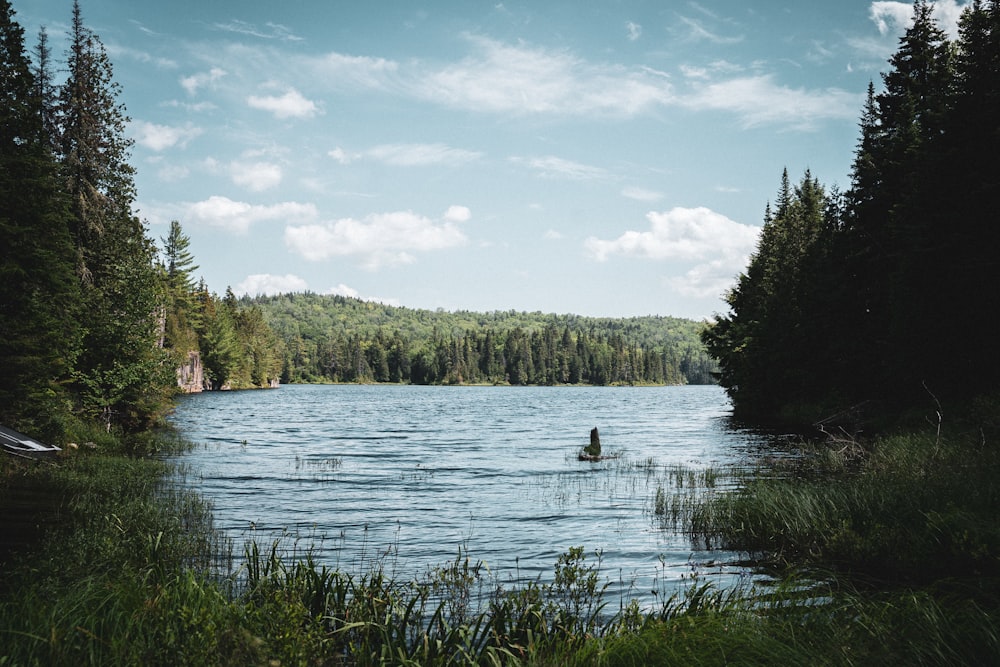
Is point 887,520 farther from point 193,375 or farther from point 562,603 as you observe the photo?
point 193,375

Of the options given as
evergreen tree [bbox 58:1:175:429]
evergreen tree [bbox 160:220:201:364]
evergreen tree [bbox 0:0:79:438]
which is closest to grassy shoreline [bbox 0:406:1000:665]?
evergreen tree [bbox 0:0:79:438]

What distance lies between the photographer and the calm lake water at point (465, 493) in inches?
555

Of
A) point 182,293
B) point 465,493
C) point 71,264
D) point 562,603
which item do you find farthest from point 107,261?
point 182,293

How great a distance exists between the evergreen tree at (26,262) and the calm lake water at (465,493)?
525 cm

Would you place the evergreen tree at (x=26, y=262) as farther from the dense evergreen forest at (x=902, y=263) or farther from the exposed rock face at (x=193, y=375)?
the exposed rock face at (x=193, y=375)

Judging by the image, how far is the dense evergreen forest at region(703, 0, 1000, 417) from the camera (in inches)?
1018

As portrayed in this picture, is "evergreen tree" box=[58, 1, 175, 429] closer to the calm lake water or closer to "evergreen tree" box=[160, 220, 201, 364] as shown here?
the calm lake water

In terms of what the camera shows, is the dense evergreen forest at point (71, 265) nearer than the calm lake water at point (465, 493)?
No

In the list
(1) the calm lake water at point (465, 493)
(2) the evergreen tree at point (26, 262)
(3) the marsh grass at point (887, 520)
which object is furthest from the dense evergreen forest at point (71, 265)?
(3) the marsh grass at point (887, 520)

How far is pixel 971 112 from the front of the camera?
2617 centimetres

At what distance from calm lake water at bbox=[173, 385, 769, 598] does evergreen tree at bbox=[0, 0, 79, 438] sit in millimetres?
5254

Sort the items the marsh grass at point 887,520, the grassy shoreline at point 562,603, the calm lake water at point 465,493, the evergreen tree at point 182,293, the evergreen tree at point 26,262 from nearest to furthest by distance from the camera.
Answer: the grassy shoreline at point 562,603 < the marsh grass at point 887,520 < the calm lake water at point 465,493 < the evergreen tree at point 26,262 < the evergreen tree at point 182,293

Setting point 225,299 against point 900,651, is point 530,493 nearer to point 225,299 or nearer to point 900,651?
point 900,651

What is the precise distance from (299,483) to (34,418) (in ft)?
27.4
